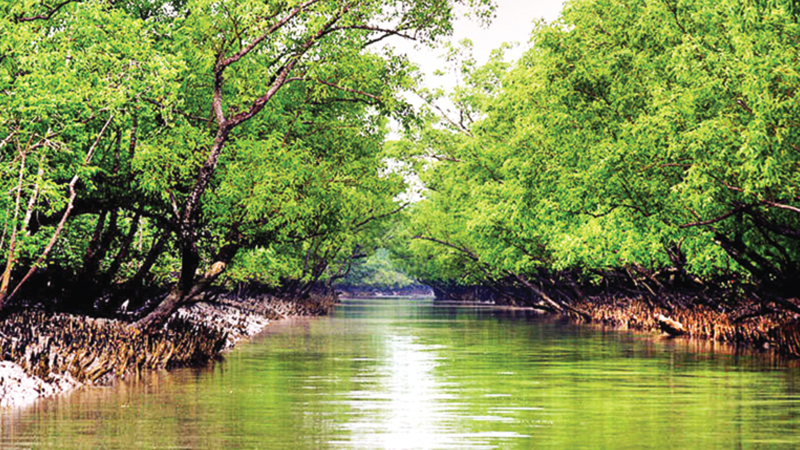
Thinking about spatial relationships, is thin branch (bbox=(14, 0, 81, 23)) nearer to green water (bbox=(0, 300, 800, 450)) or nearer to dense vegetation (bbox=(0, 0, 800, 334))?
dense vegetation (bbox=(0, 0, 800, 334))

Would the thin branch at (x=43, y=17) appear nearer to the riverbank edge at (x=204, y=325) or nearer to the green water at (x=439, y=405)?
the riverbank edge at (x=204, y=325)

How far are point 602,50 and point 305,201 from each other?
1377cm

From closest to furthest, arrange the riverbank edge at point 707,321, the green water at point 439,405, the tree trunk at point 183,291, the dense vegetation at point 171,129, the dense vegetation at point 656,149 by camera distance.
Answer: the green water at point 439,405 → the dense vegetation at point 171,129 → the dense vegetation at point 656,149 → the tree trunk at point 183,291 → the riverbank edge at point 707,321

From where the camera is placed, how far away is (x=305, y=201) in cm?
2903

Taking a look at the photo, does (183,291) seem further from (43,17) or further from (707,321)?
(707,321)

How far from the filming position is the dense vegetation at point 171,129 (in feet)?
64.9

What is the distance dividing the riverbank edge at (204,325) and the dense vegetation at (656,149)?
1307 cm

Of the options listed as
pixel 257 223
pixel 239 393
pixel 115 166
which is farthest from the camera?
pixel 257 223

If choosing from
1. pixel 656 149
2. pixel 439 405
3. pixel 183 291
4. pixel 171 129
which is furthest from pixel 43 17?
pixel 656 149

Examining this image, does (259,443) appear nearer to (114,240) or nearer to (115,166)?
(115,166)

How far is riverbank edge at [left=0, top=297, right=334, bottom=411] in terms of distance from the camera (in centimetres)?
1755

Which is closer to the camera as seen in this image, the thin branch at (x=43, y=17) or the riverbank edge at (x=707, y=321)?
the thin branch at (x=43, y=17)

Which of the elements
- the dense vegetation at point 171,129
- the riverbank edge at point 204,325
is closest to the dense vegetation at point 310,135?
the dense vegetation at point 171,129

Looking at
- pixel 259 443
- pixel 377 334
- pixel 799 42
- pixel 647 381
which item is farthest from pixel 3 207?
pixel 377 334
